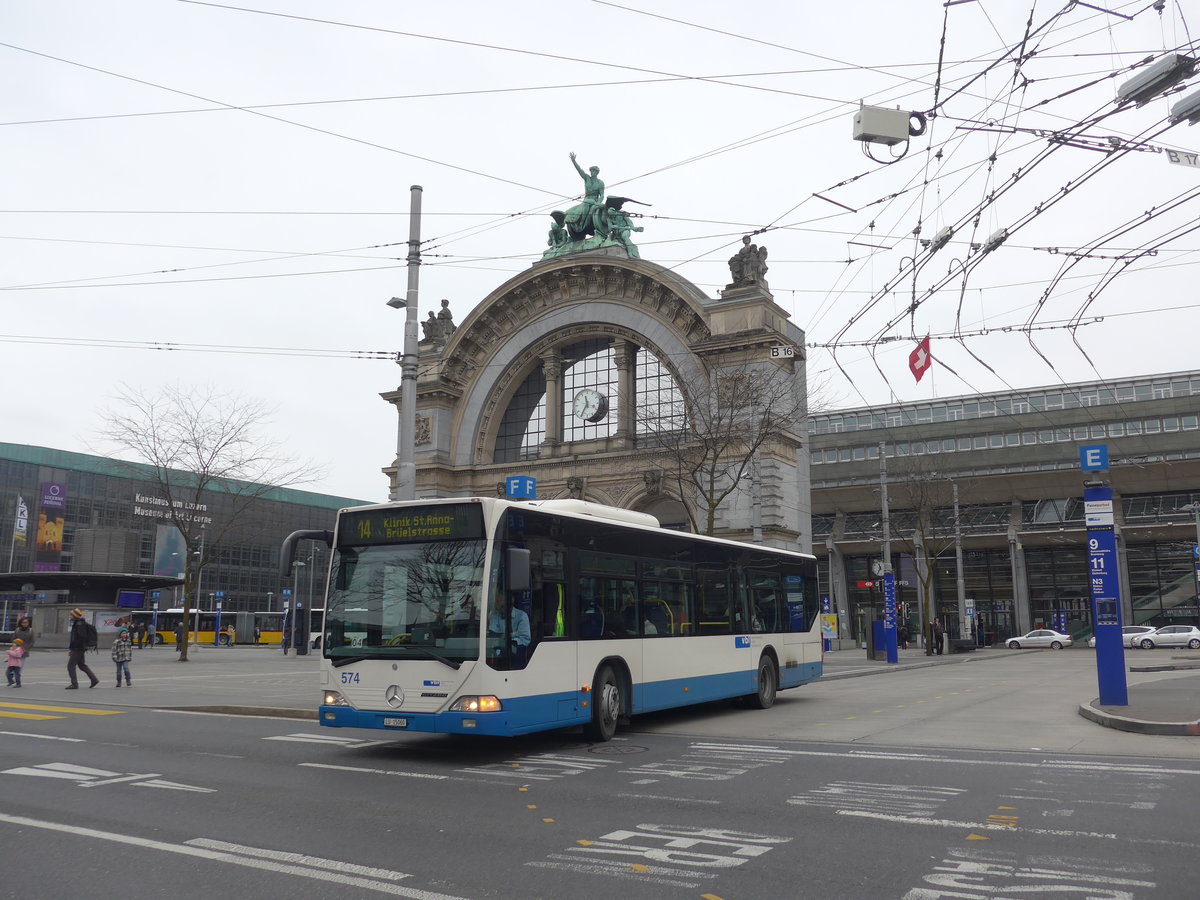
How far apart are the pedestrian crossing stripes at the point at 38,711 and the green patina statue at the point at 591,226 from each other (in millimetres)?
29858

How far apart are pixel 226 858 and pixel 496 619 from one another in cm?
485

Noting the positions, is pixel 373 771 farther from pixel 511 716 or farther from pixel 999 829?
pixel 999 829

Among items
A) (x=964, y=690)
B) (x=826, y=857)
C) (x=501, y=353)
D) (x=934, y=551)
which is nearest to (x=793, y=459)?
(x=501, y=353)

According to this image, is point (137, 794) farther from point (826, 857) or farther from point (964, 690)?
point (964, 690)

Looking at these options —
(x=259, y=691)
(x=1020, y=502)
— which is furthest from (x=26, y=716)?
(x=1020, y=502)

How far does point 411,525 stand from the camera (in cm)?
1216

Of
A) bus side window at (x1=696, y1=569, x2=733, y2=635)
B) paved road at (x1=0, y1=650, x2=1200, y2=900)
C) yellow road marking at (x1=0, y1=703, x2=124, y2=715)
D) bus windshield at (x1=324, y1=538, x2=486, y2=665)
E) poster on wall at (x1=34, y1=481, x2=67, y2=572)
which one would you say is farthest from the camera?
poster on wall at (x1=34, y1=481, x2=67, y2=572)

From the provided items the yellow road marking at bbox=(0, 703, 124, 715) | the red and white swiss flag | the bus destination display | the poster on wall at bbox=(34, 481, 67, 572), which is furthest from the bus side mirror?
the poster on wall at bbox=(34, 481, 67, 572)

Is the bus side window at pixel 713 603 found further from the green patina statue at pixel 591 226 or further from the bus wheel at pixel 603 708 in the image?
the green patina statue at pixel 591 226

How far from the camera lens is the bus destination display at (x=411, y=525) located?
1183 centimetres

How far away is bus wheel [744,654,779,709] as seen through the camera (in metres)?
18.0

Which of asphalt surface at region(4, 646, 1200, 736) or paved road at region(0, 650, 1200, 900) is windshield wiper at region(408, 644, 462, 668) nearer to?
paved road at region(0, 650, 1200, 900)

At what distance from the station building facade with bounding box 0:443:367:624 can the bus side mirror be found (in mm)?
61555

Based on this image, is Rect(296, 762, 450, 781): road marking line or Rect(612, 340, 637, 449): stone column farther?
Rect(612, 340, 637, 449): stone column
